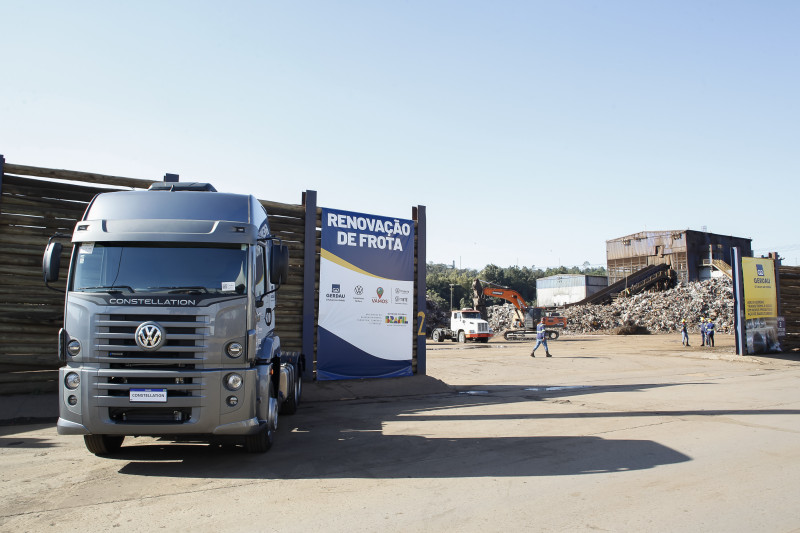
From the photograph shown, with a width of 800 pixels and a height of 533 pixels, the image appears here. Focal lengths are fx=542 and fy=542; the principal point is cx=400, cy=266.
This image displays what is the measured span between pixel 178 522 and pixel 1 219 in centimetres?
873

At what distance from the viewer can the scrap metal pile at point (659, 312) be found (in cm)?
4688

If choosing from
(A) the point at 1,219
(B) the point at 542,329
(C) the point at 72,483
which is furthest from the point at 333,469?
(B) the point at 542,329

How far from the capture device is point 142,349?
6262mm

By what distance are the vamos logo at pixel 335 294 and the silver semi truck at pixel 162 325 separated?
6.16 meters

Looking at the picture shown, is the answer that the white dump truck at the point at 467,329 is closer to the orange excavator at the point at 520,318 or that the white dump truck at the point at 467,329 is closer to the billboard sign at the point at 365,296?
the orange excavator at the point at 520,318

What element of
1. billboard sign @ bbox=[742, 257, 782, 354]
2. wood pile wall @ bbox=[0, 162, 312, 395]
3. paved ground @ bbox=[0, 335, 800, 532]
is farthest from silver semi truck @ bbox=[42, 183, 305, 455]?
billboard sign @ bbox=[742, 257, 782, 354]

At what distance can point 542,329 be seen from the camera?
25.2 meters

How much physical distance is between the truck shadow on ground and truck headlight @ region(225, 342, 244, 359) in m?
1.39

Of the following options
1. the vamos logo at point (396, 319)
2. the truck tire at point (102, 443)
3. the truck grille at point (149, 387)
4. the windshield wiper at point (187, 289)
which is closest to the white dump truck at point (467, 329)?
the vamos logo at point (396, 319)

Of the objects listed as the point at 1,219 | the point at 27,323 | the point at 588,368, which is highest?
the point at 1,219

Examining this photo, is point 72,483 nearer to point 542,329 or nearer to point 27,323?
point 27,323

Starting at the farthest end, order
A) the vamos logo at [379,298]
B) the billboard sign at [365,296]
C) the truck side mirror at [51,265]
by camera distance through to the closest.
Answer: the vamos logo at [379,298] → the billboard sign at [365,296] → the truck side mirror at [51,265]

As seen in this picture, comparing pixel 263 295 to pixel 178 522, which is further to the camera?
pixel 263 295

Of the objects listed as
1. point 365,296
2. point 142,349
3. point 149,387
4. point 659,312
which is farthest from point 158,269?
point 659,312
